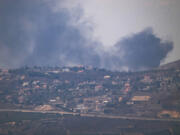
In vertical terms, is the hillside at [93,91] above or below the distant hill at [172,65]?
below

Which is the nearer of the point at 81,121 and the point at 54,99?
the point at 81,121

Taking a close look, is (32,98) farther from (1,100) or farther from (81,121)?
(81,121)

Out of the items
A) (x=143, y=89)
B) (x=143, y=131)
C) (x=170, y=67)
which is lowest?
(x=143, y=131)

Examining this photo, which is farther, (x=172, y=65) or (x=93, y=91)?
(x=172, y=65)

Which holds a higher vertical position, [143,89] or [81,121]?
[143,89]

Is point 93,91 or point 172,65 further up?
point 172,65

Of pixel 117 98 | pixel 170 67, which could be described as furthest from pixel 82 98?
pixel 170 67

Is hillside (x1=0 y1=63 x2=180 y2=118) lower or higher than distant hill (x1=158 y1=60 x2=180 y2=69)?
lower

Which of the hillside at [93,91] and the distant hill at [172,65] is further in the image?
the distant hill at [172,65]

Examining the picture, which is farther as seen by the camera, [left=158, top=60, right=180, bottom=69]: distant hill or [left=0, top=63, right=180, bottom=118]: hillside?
[left=158, top=60, right=180, bottom=69]: distant hill

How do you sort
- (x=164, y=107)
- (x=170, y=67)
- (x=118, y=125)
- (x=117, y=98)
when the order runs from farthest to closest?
(x=170, y=67), (x=117, y=98), (x=164, y=107), (x=118, y=125)

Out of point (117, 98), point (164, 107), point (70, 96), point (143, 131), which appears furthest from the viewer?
point (70, 96)
